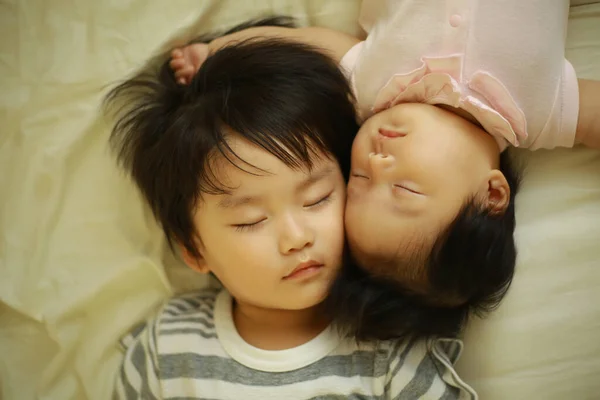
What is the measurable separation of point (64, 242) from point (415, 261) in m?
0.61

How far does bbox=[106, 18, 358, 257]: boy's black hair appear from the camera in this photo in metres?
0.89

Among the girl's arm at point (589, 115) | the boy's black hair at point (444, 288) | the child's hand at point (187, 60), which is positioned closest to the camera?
the boy's black hair at point (444, 288)

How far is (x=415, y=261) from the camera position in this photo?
0.86 m

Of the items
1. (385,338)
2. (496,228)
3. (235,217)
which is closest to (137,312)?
(235,217)

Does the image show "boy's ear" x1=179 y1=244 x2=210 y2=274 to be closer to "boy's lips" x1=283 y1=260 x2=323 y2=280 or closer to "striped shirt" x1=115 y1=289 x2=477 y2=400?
"striped shirt" x1=115 y1=289 x2=477 y2=400

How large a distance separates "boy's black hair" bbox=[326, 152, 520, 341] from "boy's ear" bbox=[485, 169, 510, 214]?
0.01 m

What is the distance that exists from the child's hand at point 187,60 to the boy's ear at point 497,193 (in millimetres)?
527

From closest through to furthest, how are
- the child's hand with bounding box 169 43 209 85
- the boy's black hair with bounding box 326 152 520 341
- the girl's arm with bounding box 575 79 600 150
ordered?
the boy's black hair with bounding box 326 152 520 341 < the girl's arm with bounding box 575 79 600 150 < the child's hand with bounding box 169 43 209 85

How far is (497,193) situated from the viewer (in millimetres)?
899

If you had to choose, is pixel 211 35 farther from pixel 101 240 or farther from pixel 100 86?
pixel 101 240

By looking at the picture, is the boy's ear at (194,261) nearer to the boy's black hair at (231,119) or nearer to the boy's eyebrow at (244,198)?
the boy's black hair at (231,119)

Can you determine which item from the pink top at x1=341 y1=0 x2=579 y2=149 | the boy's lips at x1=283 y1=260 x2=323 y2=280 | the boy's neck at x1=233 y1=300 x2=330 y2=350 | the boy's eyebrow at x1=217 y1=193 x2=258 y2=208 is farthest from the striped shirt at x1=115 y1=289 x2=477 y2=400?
the pink top at x1=341 y1=0 x2=579 y2=149

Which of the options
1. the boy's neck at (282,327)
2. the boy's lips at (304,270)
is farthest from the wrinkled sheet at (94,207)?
the boy's lips at (304,270)

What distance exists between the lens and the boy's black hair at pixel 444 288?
0.84 metres
